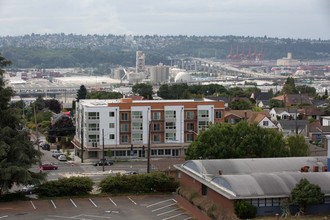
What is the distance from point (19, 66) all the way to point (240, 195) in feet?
438

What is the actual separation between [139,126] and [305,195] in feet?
47.6

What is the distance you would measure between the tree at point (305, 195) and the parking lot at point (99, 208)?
7.41 feet

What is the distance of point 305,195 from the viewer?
43.3 ft

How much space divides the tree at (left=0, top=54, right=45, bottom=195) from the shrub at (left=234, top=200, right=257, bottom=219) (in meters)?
5.08

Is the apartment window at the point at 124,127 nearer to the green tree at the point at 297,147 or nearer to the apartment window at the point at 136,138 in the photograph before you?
the apartment window at the point at 136,138

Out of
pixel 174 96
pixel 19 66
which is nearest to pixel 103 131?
pixel 174 96

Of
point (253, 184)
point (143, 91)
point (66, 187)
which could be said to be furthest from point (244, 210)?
point (143, 91)

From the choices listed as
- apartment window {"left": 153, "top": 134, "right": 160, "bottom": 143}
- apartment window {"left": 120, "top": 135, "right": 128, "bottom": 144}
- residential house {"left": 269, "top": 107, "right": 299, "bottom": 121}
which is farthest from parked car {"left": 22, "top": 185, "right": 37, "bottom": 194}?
residential house {"left": 269, "top": 107, "right": 299, "bottom": 121}

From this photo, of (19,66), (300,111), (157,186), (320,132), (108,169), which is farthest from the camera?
(19,66)

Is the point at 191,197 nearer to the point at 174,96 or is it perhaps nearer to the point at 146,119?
the point at 146,119

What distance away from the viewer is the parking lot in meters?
14.9

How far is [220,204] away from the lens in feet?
45.3

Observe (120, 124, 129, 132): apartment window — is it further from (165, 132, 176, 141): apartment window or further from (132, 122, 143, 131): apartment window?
(165, 132, 176, 141): apartment window

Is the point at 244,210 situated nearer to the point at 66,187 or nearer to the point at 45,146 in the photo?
the point at 66,187
